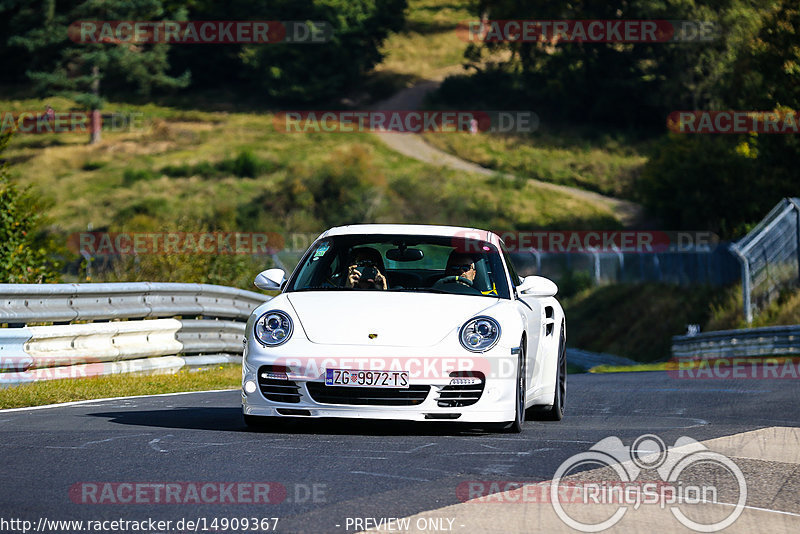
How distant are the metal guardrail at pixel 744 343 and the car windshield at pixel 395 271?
1430 cm

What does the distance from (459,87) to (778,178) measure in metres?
56.8

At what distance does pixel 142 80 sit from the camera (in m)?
87.0

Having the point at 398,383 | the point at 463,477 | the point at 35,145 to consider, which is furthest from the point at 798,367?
the point at 35,145

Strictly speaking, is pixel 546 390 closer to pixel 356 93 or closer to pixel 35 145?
pixel 35 145

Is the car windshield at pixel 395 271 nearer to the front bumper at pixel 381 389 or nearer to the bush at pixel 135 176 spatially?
the front bumper at pixel 381 389

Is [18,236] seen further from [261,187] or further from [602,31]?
[602,31]

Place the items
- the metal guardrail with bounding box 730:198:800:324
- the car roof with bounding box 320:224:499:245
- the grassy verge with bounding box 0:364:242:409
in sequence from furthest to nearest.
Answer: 1. the metal guardrail with bounding box 730:198:800:324
2. the grassy verge with bounding box 0:364:242:409
3. the car roof with bounding box 320:224:499:245

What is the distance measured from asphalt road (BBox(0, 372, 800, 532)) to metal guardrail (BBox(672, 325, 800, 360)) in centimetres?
1171
